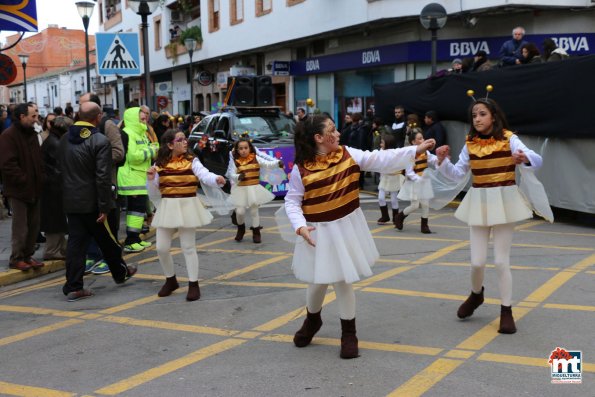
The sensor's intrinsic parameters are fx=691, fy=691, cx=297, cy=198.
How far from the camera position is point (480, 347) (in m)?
5.03

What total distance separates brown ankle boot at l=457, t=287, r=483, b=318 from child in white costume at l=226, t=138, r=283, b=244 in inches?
180

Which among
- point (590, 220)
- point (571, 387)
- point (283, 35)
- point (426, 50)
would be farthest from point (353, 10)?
point (571, 387)

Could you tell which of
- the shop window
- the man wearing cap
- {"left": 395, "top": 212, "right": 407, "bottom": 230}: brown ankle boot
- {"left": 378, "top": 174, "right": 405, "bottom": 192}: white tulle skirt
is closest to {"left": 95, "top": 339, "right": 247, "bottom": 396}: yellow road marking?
{"left": 395, "top": 212, "right": 407, "bottom": 230}: brown ankle boot

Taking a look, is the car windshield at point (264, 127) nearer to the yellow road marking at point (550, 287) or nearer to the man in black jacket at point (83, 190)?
the man in black jacket at point (83, 190)

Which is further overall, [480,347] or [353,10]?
[353,10]

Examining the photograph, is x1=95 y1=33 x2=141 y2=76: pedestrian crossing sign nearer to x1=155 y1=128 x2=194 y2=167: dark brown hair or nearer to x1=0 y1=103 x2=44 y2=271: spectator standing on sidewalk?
x1=0 y1=103 x2=44 y2=271: spectator standing on sidewalk

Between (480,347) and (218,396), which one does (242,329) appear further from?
(480,347)

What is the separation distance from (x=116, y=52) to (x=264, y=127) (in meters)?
3.91

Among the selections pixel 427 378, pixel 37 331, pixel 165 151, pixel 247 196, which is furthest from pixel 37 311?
pixel 427 378

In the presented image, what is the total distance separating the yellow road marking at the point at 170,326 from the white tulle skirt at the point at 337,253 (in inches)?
41.1

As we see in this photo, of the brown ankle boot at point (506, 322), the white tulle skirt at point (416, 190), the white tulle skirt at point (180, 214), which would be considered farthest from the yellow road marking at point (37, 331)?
the white tulle skirt at point (416, 190)

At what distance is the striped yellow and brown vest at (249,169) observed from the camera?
997 centimetres

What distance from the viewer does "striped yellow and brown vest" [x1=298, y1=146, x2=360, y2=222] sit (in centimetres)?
493

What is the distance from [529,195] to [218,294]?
314 centimetres
